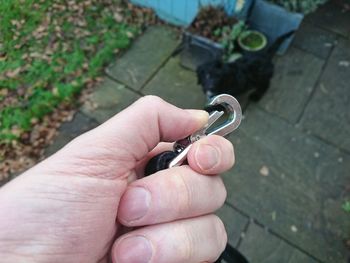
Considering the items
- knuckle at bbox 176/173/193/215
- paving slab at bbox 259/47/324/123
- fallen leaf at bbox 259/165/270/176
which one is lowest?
fallen leaf at bbox 259/165/270/176

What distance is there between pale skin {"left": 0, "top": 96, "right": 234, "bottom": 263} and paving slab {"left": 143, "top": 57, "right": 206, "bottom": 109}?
6.10ft

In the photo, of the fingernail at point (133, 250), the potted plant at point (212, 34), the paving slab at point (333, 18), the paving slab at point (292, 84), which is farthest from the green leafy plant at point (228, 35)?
the fingernail at point (133, 250)

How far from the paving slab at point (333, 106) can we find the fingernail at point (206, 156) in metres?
2.13

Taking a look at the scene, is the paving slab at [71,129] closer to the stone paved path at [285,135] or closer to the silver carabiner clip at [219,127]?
the stone paved path at [285,135]

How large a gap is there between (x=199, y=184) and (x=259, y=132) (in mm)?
1927

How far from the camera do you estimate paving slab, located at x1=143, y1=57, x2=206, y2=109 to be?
3.17m

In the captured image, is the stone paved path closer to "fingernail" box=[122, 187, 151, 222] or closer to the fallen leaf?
the fallen leaf

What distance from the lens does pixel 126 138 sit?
1.24 meters

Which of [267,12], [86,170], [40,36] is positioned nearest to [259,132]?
[267,12]

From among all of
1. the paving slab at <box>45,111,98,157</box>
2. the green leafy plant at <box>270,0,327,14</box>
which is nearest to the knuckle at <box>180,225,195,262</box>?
the paving slab at <box>45,111,98,157</box>

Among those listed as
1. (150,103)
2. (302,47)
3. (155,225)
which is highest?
(150,103)

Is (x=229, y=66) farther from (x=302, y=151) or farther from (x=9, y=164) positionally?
(x=9, y=164)

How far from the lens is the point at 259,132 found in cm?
305

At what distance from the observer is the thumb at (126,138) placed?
118 centimetres
